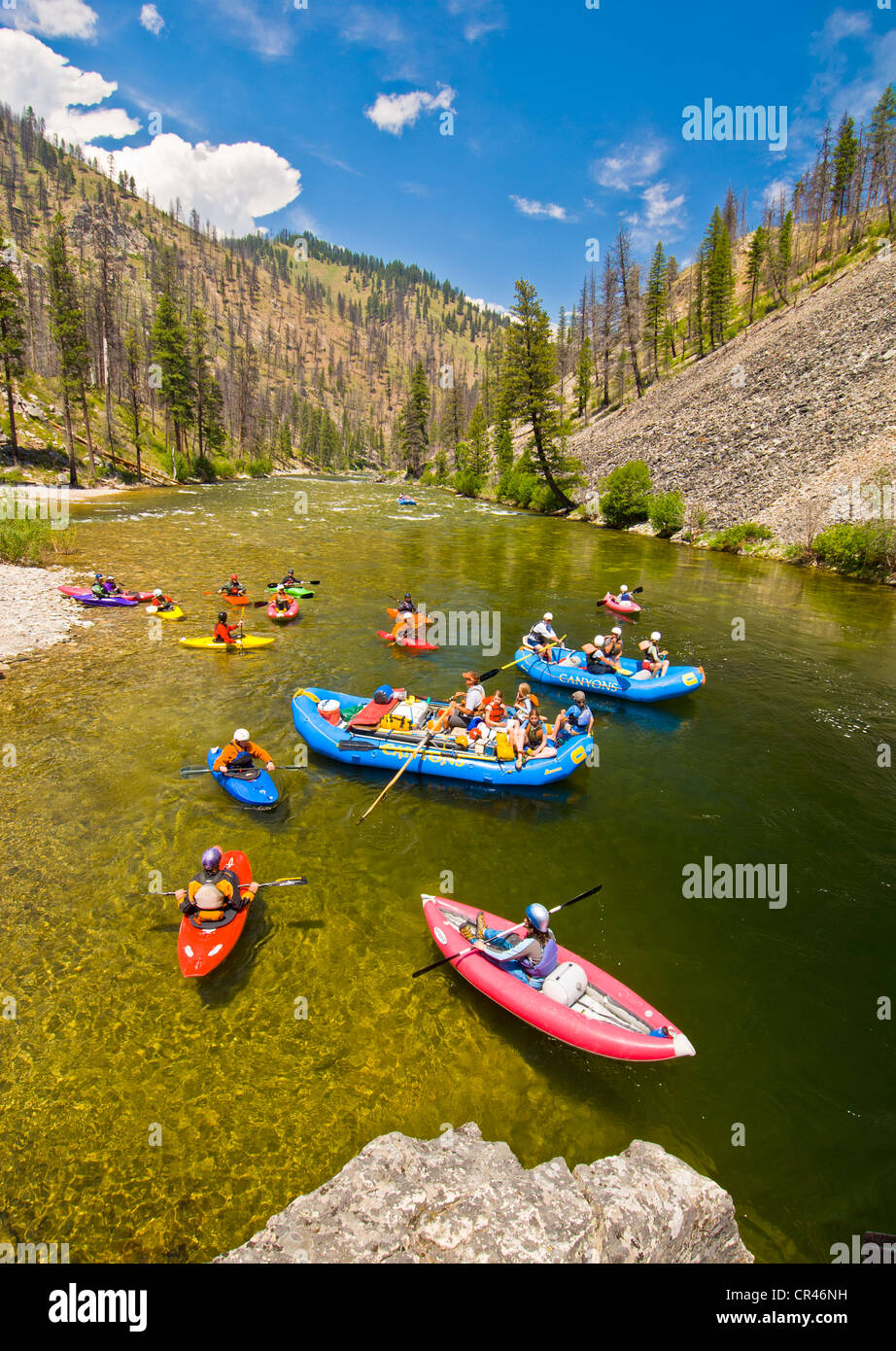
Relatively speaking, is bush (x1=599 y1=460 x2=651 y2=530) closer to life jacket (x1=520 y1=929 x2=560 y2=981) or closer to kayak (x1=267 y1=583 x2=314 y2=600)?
kayak (x1=267 y1=583 x2=314 y2=600)

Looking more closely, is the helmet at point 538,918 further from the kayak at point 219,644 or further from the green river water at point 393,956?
the kayak at point 219,644

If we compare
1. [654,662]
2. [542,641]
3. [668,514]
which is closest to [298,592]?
[542,641]

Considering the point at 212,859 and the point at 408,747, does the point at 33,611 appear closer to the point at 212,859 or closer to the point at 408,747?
the point at 408,747

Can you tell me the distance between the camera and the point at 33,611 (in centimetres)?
1964

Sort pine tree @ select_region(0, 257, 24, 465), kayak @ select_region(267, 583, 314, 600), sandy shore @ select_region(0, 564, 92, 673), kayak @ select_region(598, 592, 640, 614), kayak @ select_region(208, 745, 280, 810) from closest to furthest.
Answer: kayak @ select_region(208, 745, 280, 810)
sandy shore @ select_region(0, 564, 92, 673)
kayak @ select_region(598, 592, 640, 614)
kayak @ select_region(267, 583, 314, 600)
pine tree @ select_region(0, 257, 24, 465)

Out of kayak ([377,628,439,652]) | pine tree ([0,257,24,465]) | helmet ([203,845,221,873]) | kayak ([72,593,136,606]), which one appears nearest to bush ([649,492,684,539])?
kayak ([377,628,439,652])

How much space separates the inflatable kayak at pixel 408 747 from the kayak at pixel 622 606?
1278cm

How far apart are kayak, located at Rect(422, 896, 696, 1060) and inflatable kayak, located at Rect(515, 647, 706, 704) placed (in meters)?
10.1

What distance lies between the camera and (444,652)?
20062mm

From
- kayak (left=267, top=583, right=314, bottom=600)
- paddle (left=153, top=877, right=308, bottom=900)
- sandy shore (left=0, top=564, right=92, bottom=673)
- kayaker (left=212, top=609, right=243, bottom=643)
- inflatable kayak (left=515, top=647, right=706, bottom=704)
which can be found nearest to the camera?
paddle (left=153, top=877, right=308, bottom=900)

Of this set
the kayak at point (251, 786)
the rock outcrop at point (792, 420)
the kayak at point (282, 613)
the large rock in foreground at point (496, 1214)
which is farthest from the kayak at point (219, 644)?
the rock outcrop at point (792, 420)

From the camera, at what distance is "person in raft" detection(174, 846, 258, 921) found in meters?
8.05

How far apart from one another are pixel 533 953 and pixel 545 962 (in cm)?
20
